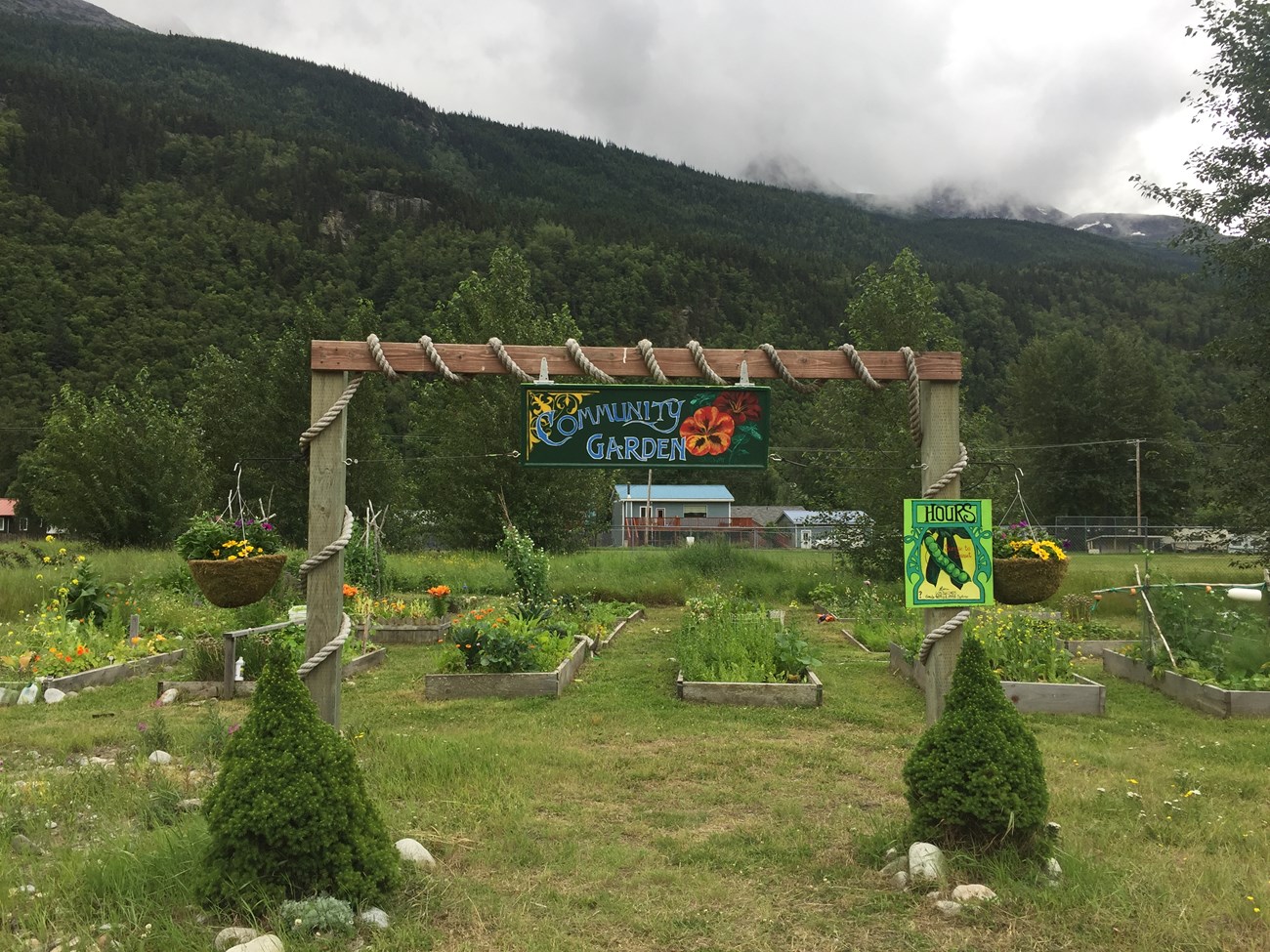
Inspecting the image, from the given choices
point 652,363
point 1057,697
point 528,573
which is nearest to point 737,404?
point 652,363

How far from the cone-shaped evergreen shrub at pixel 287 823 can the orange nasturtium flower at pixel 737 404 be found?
282 cm

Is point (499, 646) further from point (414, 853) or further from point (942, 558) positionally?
point (942, 558)

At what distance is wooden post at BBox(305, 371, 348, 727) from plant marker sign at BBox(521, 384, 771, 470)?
1128 mm

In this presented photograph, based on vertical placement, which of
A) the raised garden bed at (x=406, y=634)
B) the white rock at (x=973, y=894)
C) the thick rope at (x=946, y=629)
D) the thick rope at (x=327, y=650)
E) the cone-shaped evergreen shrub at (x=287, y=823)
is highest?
the thick rope at (x=946, y=629)

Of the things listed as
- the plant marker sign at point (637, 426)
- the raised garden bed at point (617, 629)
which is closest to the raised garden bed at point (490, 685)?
the raised garden bed at point (617, 629)

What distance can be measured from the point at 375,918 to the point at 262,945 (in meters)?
0.50

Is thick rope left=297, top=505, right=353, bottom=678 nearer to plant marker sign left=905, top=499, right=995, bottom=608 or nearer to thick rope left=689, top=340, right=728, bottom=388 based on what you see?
thick rope left=689, top=340, right=728, bottom=388

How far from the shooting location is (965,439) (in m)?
20.1

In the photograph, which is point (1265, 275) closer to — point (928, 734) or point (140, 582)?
point (928, 734)

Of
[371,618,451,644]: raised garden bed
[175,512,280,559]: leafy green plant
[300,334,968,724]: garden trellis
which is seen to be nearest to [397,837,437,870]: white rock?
[300,334,968,724]: garden trellis

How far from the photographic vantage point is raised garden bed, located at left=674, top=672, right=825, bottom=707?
8.45 meters

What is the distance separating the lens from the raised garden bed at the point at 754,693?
27.7 feet

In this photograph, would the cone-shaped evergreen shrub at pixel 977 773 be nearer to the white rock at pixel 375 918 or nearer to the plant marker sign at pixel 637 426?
the plant marker sign at pixel 637 426

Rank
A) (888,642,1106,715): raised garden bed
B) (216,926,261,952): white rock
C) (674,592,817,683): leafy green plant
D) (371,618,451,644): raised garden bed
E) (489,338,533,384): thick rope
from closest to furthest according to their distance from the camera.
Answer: (216,926,261,952): white rock, (489,338,533,384): thick rope, (888,642,1106,715): raised garden bed, (674,592,817,683): leafy green plant, (371,618,451,644): raised garden bed
